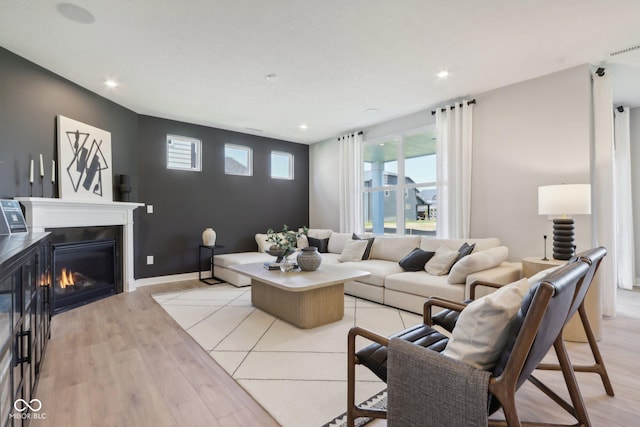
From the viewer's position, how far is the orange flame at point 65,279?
3654mm

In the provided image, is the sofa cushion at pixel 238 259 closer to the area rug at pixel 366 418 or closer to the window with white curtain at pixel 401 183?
the window with white curtain at pixel 401 183

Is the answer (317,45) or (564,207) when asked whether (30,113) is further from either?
(564,207)

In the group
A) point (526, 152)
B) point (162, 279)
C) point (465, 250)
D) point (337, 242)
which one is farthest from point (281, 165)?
point (526, 152)

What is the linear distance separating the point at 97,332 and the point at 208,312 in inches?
40.4

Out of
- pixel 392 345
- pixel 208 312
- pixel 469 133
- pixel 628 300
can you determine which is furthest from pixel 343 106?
pixel 628 300

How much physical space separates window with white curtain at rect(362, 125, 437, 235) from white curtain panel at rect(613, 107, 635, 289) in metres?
2.49

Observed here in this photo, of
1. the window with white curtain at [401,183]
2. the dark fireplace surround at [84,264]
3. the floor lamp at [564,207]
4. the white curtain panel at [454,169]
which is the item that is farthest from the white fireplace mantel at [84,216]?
the floor lamp at [564,207]

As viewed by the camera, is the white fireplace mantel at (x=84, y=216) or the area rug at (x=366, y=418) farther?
the white fireplace mantel at (x=84, y=216)

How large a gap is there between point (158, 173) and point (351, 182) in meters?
3.26

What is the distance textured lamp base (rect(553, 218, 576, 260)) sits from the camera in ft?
9.78

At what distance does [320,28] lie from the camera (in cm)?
259

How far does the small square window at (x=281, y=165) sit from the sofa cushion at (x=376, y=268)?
110 inches

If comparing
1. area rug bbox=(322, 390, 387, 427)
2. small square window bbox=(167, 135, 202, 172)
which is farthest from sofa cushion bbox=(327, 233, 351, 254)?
area rug bbox=(322, 390, 387, 427)

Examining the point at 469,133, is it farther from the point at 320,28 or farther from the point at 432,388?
the point at 432,388
